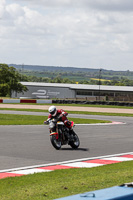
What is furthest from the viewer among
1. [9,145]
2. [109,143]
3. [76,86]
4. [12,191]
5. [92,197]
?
[76,86]

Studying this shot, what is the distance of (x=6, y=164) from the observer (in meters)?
12.4

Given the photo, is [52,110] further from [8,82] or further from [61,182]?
[8,82]

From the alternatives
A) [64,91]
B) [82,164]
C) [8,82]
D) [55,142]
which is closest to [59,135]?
[55,142]

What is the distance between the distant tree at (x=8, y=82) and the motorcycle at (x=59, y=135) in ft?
347

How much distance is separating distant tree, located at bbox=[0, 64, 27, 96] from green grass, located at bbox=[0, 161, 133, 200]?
366ft

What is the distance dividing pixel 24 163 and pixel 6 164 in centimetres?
53

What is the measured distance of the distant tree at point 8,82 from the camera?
400 feet

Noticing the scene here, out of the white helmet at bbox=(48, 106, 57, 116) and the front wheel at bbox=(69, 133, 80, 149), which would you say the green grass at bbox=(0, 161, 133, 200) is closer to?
the white helmet at bbox=(48, 106, 57, 116)

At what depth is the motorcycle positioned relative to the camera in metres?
15.6

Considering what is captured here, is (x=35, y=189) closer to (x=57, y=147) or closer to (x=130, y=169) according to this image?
(x=130, y=169)

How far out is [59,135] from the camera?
1591 cm

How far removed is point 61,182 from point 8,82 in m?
116

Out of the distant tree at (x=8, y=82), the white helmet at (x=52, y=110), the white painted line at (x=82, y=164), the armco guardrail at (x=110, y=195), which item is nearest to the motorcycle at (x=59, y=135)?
the white helmet at (x=52, y=110)

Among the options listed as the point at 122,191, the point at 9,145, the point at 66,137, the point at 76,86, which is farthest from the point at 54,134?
the point at 76,86
